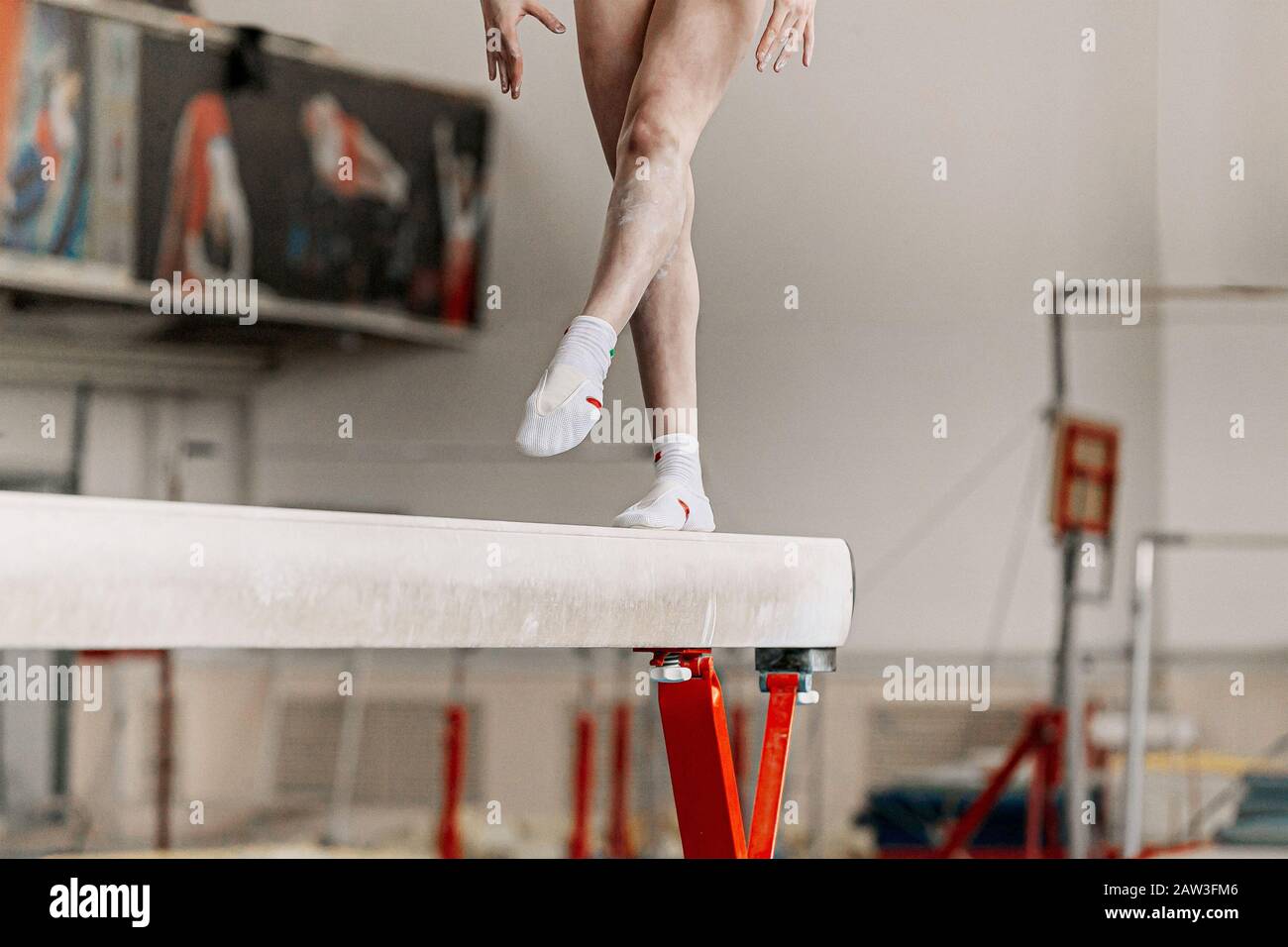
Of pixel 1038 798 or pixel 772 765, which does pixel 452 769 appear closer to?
pixel 1038 798

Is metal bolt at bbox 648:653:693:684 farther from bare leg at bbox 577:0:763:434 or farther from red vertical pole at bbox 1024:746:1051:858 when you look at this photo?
red vertical pole at bbox 1024:746:1051:858

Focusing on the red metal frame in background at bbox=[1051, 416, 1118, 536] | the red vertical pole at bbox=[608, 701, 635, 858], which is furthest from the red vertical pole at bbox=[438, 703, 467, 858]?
the red metal frame in background at bbox=[1051, 416, 1118, 536]

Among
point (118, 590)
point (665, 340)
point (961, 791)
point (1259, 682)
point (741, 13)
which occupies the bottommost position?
point (961, 791)

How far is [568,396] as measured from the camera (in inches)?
45.1

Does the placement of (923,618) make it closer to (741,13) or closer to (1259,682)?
(1259,682)

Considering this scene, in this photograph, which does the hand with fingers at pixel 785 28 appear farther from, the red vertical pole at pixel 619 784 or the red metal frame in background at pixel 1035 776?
the red vertical pole at pixel 619 784

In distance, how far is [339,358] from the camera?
5625 millimetres

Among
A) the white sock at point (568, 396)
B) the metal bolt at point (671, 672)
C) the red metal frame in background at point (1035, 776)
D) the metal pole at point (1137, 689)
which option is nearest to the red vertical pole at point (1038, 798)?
the red metal frame in background at point (1035, 776)

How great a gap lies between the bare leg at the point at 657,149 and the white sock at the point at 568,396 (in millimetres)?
45

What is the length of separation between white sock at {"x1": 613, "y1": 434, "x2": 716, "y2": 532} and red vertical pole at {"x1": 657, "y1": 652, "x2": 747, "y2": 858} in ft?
0.43

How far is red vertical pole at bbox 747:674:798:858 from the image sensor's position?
1.17 metres
